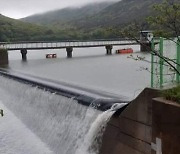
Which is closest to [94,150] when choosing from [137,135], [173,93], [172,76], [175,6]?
[137,135]

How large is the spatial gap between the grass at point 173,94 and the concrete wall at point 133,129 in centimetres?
73

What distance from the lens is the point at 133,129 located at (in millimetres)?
11578

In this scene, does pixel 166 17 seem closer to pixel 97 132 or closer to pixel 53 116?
pixel 97 132

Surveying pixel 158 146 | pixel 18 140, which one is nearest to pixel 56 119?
pixel 18 140

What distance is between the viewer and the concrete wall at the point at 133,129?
10.8 m

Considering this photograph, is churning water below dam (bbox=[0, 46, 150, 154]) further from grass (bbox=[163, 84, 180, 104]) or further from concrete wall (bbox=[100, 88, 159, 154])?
grass (bbox=[163, 84, 180, 104])

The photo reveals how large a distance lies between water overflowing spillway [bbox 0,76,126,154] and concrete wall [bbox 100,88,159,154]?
84 centimetres

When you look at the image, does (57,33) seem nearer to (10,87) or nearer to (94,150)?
(10,87)

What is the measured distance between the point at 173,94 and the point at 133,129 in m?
2.64

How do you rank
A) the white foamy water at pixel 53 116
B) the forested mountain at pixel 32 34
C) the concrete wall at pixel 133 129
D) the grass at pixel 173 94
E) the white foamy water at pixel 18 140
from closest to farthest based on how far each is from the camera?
the grass at pixel 173 94, the concrete wall at pixel 133 129, the white foamy water at pixel 53 116, the white foamy water at pixel 18 140, the forested mountain at pixel 32 34

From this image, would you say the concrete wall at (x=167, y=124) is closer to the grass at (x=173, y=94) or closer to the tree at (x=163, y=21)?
the grass at (x=173, y=94)

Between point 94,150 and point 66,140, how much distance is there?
2.95m

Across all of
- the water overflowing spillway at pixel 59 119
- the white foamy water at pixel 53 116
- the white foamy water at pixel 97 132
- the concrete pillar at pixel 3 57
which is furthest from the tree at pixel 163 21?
the concrete pillar at pixel 3 57

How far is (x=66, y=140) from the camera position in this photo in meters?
16.8
